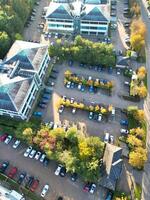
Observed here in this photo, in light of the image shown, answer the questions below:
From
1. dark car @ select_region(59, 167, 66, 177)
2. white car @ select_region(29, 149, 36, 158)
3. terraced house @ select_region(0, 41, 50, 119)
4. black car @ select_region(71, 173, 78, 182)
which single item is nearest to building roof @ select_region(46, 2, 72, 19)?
terraced house @ select_region(0, 41, 50, 119)

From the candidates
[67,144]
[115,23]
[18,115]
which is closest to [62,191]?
[67,144]

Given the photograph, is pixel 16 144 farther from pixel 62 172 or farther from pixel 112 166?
pixel 112 166

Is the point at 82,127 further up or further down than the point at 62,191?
further up

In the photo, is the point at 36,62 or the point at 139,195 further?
the point at 36,62

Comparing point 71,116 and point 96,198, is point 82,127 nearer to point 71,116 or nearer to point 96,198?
point 71,116

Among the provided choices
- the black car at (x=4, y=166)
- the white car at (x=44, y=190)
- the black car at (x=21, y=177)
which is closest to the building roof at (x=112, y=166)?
the white car at (x=44, y=190)

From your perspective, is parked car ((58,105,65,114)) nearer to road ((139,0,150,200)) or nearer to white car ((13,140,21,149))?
white car ((13,140,21,149))

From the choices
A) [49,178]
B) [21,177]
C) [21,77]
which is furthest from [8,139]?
[21,77]

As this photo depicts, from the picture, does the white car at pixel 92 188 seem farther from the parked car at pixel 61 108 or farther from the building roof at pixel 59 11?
the building roof at pixel 59 11
